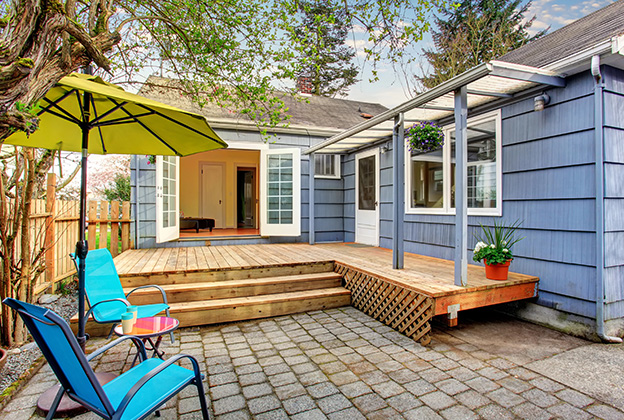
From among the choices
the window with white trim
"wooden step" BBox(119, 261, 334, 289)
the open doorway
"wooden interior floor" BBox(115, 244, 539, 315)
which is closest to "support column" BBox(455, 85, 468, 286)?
"wooden interior floor" BBox(115, 244, 539, 315)

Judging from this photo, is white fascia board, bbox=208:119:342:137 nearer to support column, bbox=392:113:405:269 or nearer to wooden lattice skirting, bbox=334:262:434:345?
support column, bbox=392:113:405:269

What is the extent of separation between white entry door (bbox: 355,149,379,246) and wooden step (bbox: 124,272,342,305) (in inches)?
94.1

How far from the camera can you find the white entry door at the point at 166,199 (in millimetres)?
5918

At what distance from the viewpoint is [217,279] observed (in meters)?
4.29

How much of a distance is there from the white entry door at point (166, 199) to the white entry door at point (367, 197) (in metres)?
3.71

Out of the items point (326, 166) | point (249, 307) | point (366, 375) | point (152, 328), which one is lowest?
point (366, 375)

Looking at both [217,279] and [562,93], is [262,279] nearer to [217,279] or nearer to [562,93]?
[217,279]

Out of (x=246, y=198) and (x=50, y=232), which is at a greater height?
(x=246, y=198)

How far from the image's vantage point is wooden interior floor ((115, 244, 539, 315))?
3.33 m

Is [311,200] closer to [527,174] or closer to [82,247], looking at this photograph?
[527,174]

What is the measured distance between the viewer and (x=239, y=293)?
411 cm

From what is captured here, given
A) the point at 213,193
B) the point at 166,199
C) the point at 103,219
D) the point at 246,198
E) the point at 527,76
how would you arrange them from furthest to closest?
the point at 246,198, the point at 213,193, the point at 166,199, the point at 103,219, the point at 527,76

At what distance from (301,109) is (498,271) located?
612 centimetres

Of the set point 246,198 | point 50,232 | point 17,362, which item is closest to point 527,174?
point 17,362
